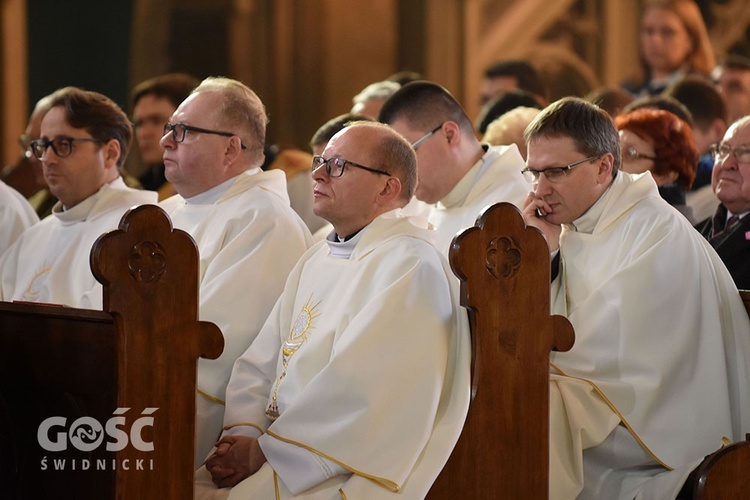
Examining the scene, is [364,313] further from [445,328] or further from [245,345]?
[245,345]

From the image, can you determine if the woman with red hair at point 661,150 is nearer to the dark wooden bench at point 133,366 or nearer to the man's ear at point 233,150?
the man's ear at point 233,150

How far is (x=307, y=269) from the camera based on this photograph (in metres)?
4.38

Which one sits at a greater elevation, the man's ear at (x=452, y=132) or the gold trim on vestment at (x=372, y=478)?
the man's ear at (x=452, y=132)

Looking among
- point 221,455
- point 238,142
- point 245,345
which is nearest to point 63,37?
point 238,142

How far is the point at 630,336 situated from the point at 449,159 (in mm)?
1673

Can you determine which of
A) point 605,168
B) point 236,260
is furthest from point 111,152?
point 605,168

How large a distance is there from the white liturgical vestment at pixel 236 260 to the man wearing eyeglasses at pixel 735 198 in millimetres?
1790

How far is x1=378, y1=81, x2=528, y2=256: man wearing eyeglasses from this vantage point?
18.1 feet

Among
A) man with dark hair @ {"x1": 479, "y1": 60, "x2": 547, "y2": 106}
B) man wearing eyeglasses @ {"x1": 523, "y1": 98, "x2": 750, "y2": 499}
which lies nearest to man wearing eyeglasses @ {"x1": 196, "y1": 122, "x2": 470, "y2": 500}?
man wearing eyeglasses @ {"x1": 523, "y1": 98, "x2": 750, "y2": 499}

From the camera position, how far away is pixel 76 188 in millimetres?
5809

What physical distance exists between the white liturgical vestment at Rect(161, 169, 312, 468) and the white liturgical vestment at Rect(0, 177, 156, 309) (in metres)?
0.56

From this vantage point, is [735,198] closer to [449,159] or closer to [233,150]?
[449,159]

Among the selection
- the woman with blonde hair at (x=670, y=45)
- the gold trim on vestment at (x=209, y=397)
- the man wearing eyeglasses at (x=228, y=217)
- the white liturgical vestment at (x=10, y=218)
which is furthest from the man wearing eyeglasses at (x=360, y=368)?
the woman with blonde hair at (x=670, y=45)

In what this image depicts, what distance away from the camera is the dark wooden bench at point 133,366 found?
350cm
